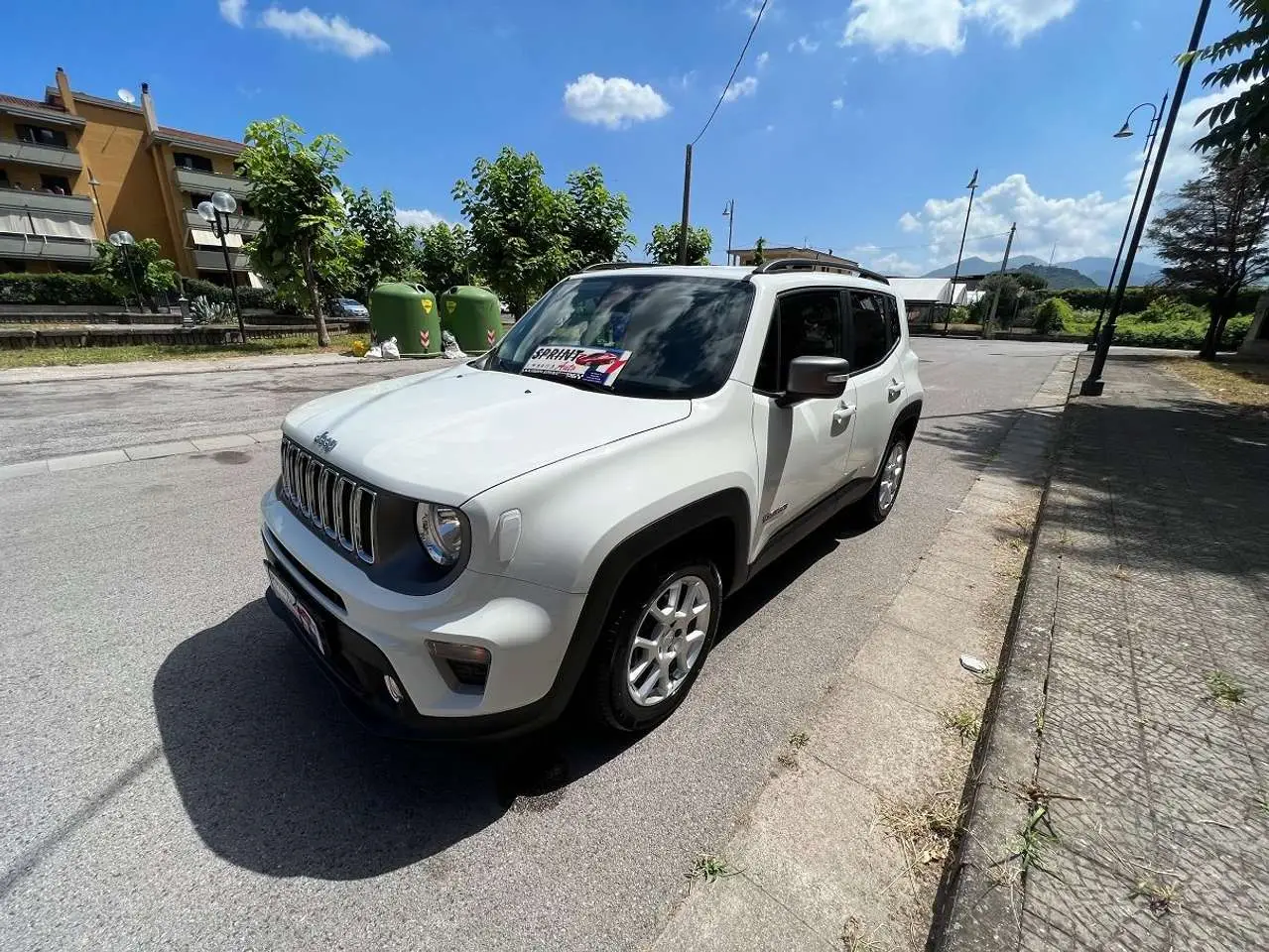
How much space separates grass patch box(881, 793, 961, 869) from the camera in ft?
6.02

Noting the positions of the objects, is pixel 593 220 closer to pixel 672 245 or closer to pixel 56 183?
pixel 672 245

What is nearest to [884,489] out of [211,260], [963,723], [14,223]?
[963,723]

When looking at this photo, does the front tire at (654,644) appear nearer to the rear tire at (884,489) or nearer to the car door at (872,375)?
the car door at (872,375)

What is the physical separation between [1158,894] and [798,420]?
6.72 feet

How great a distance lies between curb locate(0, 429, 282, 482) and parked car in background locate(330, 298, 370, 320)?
80.0 ft

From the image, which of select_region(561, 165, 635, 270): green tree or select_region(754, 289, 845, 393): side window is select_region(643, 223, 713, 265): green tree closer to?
select_region(561, 165, 635, 270): green tree

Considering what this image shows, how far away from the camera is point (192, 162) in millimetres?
41438

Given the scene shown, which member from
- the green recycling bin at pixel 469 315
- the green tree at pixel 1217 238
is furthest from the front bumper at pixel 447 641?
the green tree at pixel 1217 238

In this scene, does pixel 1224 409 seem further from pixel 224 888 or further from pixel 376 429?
pixel 224 888

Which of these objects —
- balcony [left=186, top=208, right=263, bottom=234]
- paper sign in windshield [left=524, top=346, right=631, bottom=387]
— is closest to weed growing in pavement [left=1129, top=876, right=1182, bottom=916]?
paper sign in windshield [left=524, top=346, right=631, bottom=387]

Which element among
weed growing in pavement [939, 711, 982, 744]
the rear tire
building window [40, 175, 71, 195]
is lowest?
weed growing in pavement [939, 711, 982, 744]

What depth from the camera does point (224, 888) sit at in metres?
1.66

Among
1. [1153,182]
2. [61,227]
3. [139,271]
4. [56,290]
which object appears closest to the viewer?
[1153,182]

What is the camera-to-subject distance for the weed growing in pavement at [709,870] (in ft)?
5.72
